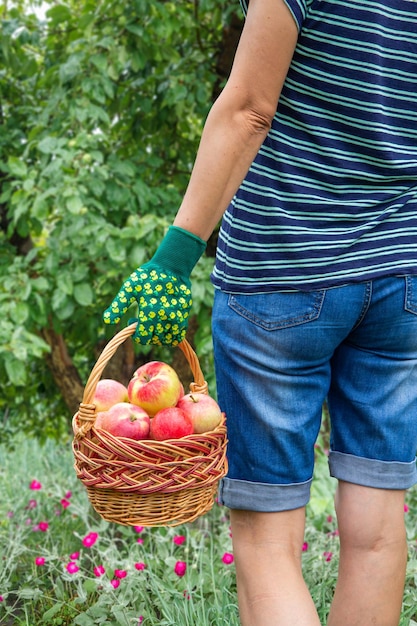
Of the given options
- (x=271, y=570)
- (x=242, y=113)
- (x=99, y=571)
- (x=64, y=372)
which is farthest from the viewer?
(x=64, y=372)

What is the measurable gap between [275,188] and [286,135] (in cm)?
9

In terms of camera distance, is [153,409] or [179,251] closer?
[179,251]

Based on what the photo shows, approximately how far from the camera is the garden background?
242 centimetres

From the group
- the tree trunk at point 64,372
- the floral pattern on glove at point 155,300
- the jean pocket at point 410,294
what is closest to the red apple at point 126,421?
the floral pattern on glove at point 155,300

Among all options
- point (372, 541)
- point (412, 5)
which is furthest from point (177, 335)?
point (412, 5)

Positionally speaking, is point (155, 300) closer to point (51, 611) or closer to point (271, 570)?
point (271, 570)

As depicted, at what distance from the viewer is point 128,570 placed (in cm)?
250

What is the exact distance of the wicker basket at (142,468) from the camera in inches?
55.6

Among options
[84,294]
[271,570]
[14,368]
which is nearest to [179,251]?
[271,570]

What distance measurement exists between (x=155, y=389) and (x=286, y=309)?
0.31m

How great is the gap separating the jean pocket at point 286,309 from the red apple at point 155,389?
23 cm

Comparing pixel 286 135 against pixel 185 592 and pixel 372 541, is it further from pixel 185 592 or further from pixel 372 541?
pixel 185 592

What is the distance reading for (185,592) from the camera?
2.32m

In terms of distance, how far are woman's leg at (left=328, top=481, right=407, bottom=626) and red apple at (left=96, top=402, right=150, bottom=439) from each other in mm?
405
